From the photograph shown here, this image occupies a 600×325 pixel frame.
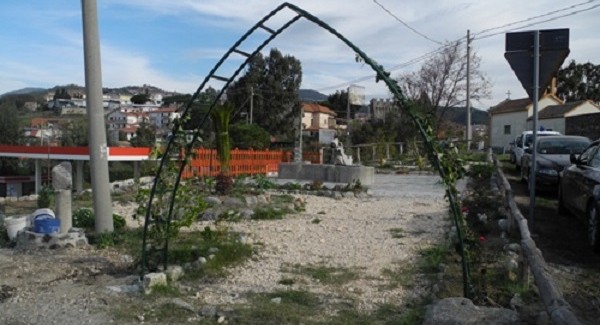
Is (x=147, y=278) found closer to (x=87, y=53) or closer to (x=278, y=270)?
(x=278, y=270)

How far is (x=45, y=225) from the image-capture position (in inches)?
313

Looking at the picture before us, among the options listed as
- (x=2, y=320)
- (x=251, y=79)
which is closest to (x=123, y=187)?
(x=2, y=320)

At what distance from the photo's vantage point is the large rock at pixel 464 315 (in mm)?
4070

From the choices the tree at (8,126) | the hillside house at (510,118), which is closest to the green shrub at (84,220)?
the tree at (8,126)

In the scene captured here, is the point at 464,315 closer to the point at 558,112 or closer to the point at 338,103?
the point at 558,112

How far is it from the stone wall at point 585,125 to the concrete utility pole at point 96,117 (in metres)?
23.8

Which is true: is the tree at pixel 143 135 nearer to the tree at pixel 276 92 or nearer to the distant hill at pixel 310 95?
the tree at pixel 276 92

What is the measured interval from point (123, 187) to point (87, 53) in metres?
8.88

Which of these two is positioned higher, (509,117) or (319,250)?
(509,117)

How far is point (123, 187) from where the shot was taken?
16.6 meters

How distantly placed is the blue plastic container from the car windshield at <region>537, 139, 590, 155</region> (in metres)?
12.4

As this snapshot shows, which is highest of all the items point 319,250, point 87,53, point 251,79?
point 251,79

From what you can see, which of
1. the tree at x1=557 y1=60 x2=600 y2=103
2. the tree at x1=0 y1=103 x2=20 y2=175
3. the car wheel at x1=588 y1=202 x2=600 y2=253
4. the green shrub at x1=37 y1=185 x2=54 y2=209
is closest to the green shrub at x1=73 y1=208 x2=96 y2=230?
the green shrub at x1=37 y1=185 x2=54 y2=209

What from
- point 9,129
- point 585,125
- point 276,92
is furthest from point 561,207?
point 9,129
